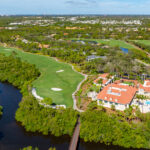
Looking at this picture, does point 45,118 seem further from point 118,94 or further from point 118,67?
→ point 118,67

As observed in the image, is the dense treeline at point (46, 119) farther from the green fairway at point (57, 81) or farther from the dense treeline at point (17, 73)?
the dense treeline at point (17, 73)

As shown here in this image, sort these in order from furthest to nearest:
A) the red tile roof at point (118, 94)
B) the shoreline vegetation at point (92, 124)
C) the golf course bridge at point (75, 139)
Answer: the red tile roof at point (118, 94)
the shoreline vegetation at point (92, 124)
the golf course bridge at point (75, 139)

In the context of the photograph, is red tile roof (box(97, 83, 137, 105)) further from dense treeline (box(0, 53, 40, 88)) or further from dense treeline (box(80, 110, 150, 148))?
dense treeline (box(0, 53, 40, 88))

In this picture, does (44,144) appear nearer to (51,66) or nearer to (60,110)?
(60,110)

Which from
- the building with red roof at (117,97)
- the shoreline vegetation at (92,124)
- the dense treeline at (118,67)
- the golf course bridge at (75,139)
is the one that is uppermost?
the dense treeline at (118,67)

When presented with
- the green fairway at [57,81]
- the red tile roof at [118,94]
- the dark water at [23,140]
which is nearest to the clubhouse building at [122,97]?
the red tile roof at [118,94]

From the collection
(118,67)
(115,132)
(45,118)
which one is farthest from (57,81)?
(115,132)

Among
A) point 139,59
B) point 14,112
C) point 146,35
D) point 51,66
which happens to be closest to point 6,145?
point 14,112
